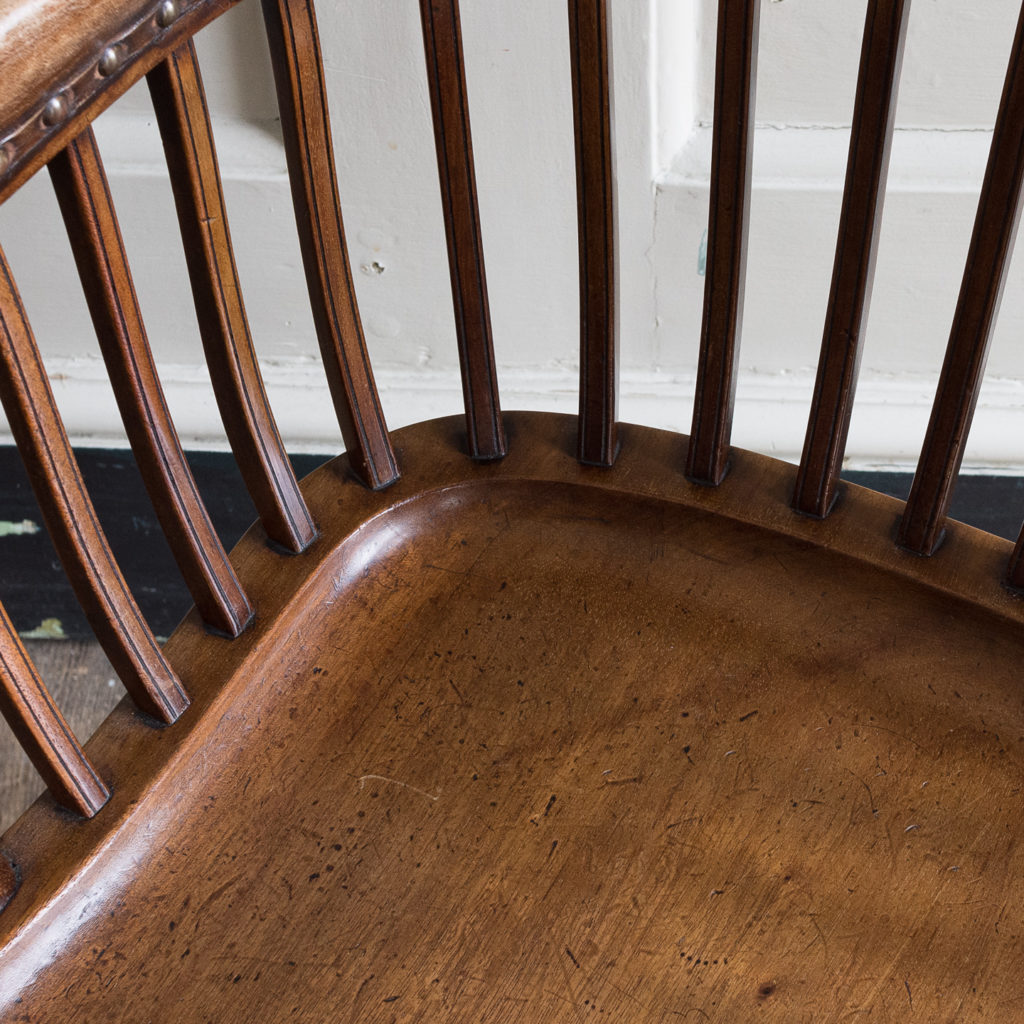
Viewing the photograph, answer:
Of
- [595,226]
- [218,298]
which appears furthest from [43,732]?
[595,226]

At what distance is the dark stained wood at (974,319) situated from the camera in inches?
14.4

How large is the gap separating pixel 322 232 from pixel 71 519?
0.14 metres

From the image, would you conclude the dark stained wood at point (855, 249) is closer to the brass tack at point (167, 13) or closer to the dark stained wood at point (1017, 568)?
the dark stained wood at point (1017, 568)

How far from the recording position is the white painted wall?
0.67 metres

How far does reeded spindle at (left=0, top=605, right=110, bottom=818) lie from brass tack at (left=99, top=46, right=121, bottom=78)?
16cm

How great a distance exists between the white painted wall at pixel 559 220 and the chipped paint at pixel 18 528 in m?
0.12

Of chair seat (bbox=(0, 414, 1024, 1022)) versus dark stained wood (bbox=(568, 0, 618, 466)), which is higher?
dark stained wood (bbox=(568, 0, 618, 466))

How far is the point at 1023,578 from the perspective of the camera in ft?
1.40

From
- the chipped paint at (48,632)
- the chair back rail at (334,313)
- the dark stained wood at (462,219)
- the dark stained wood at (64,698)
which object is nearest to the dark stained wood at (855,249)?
the chair back rail at (334,313)

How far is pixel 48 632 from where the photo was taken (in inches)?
41.9

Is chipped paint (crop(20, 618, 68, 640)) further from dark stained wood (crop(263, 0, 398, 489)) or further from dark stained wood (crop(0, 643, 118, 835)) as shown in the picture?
dark stained wood (crop(263, 0, 398, 489))

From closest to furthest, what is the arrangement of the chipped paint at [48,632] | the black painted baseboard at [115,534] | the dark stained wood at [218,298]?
the dark stained wood at [218,298] → the black painted baseboard at [115,534] → the chipped paint at [48,632]

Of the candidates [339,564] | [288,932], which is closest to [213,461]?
[339,564]

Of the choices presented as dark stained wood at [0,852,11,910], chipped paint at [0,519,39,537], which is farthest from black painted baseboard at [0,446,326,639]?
dark stained wood at [0,852,11,910]
